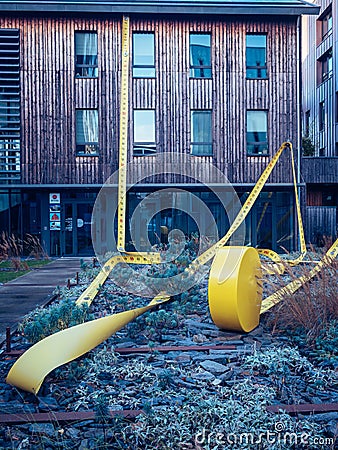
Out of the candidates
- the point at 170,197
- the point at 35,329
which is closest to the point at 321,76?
the point at 170,197

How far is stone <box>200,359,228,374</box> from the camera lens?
16.6ft

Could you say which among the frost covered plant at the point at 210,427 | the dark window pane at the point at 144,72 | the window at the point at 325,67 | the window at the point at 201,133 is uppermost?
the window at the point at 325,67

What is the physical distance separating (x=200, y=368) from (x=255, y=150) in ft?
53.5

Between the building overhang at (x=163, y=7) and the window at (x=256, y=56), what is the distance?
39.2 inches

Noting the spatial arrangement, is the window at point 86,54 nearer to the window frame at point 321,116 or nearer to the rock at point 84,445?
the window frame at point 321,116

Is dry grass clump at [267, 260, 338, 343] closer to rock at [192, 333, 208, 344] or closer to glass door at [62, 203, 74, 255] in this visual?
rock at [192, 333, 208, 344]

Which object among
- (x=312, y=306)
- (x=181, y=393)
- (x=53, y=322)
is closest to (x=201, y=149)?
(x=312, y=306)

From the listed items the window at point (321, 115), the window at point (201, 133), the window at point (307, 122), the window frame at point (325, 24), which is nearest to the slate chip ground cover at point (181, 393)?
the window at point (201, 133)

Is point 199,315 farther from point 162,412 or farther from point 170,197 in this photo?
point 170,197

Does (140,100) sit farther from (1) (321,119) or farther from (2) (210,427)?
(2) (210,427)

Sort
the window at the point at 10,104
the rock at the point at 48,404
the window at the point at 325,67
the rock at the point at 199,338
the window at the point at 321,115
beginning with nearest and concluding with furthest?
the rock at the point at 48,404 → the rock at the point at 199,338 → the window at the point at 10,104 → the window at the point at 325,67 → the window at the point at 321,115

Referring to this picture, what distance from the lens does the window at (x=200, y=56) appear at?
806 inches

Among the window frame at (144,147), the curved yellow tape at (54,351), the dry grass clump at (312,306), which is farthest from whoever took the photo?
the window frame at (144,147)

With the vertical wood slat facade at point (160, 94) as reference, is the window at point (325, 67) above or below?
above
